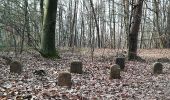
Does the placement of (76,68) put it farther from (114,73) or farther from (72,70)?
(114,73)

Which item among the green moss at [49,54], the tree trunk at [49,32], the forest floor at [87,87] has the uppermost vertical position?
the tree trunk at [49,32]

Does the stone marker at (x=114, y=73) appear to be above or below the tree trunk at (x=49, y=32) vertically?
below

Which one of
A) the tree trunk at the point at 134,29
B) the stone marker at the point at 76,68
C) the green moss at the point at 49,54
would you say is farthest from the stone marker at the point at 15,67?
the tree trunk at the point at 134,29

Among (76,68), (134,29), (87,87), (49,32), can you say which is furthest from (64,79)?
(134,29)

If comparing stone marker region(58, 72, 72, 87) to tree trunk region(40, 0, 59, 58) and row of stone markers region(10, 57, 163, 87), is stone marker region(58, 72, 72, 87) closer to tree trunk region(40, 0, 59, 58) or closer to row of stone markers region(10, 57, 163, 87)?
row of stone markers region(10, 57, 163, 87)

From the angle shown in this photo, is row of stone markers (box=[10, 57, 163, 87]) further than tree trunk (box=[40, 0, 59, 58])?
No

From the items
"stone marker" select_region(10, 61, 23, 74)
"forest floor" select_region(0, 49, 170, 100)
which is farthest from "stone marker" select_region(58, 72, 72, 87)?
"stone marker" select_region(10, 61, 23, 74)

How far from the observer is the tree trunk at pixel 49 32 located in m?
20.0

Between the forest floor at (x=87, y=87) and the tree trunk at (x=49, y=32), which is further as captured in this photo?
the tree trunk at (x=49, y=32)

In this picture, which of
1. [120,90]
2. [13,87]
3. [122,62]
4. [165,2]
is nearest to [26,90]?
[13,87]

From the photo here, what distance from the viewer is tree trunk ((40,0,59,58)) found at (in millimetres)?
20047

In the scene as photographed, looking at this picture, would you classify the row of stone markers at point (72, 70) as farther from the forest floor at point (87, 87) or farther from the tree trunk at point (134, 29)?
the tree trunk at point (134, 29)

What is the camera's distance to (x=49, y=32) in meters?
20.2

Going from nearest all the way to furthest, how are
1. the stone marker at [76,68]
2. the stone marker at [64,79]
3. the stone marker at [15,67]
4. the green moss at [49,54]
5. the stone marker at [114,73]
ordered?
the stone marker at [64,79] < the stone marker at [15,67] < the stone marker at [114,73] < the stone marker at [76,68] < the green moss at [49,54]
